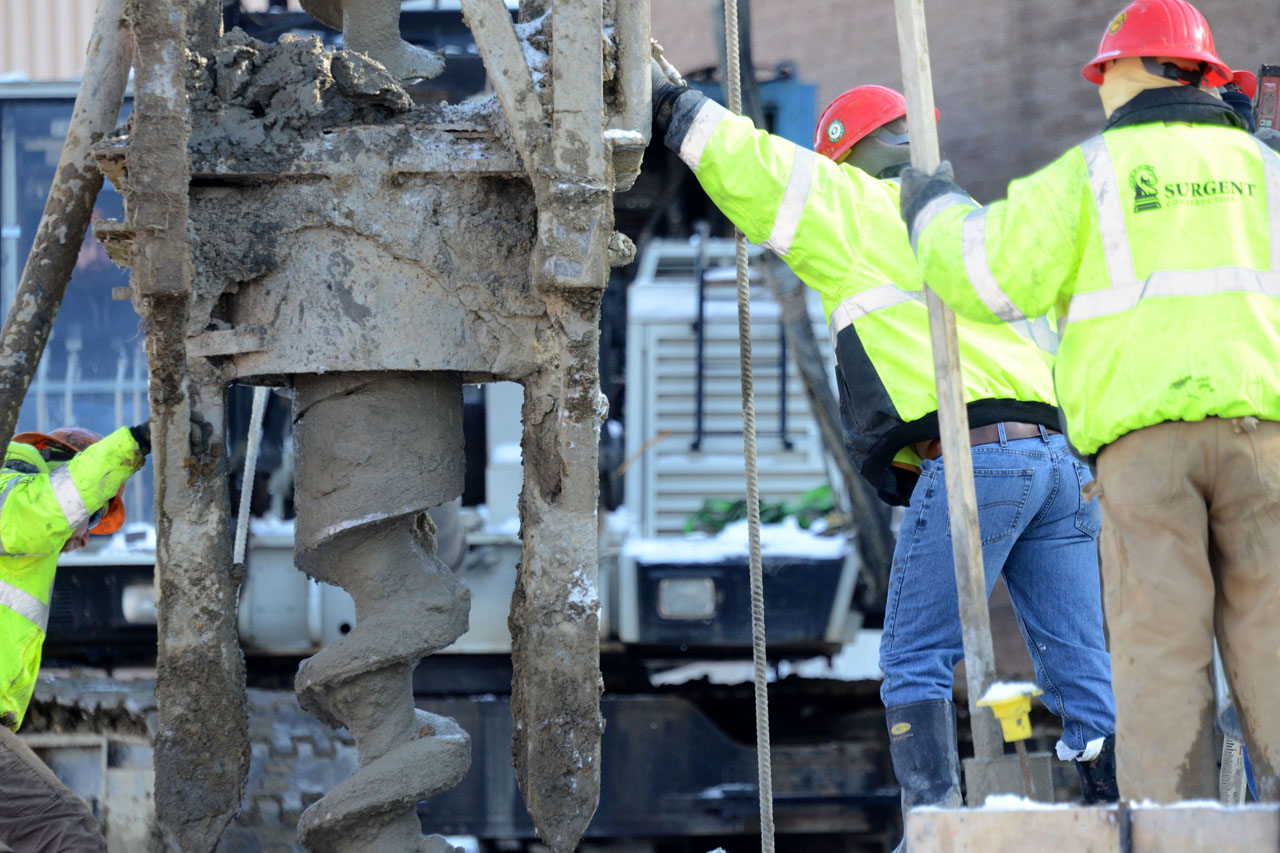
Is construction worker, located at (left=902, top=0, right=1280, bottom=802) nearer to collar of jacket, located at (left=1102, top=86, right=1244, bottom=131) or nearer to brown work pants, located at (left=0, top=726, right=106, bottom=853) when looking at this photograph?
collar of jacket, located at (left=1102, top=86, right=1244, bottom=131)

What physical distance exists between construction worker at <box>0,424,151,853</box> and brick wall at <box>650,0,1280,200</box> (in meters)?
5.91

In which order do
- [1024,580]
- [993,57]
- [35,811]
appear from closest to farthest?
[1024,580] < [35,811] < [993,57]

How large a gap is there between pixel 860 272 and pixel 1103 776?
51.5 inches

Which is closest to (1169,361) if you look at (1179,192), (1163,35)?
(1179,192)

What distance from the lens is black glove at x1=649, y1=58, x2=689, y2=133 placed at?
3529 mm

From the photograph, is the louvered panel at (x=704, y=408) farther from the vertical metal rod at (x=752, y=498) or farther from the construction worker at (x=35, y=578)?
the construction worker at (x=35, y=578)

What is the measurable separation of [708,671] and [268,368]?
3.06 m

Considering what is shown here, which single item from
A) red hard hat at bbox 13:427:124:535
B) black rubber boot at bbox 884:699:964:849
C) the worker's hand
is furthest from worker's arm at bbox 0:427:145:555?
the worker's hand

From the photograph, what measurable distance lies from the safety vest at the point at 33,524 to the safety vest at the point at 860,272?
6.42ft

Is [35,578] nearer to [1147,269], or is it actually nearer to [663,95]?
[663,95]

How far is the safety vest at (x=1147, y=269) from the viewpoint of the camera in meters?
2.69

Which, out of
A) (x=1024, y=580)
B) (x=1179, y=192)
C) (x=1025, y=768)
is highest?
(x=1179, y=192)

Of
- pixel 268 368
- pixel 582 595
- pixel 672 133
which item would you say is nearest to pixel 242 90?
pixel 268 368

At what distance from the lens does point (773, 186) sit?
3445 mm
